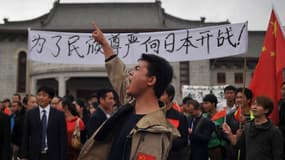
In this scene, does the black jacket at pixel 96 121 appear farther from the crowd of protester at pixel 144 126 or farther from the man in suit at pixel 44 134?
the man in suit at pixel 44 134

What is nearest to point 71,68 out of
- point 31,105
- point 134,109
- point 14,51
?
point 14,51

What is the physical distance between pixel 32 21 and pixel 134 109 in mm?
28352

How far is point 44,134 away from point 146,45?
2568 millimetres

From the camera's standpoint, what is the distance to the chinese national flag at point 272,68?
5531 mm

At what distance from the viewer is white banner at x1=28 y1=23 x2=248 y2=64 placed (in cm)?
714

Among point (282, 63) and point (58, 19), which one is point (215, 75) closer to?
point (58, 19)

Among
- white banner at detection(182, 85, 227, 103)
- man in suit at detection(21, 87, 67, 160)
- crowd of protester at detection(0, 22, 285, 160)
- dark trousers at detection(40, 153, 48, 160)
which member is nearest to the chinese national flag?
crowd of protester at detection(0, 22, 285, 160)

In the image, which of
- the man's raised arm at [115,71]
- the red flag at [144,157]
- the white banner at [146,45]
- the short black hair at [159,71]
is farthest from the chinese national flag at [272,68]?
the red flag at [144,157]

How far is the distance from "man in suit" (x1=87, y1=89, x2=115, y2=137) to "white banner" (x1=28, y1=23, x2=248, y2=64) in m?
1.50

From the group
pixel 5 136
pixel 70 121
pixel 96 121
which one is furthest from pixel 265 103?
pixel 5 136

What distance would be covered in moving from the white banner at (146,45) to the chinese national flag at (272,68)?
1174 millimetres

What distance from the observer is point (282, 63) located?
5.52m

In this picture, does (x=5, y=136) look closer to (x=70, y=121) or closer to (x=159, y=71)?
(x=70, y=121)

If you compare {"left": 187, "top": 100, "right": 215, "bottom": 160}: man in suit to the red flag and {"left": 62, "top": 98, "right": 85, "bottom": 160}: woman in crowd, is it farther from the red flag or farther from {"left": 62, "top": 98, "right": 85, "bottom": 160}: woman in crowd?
the red flag
